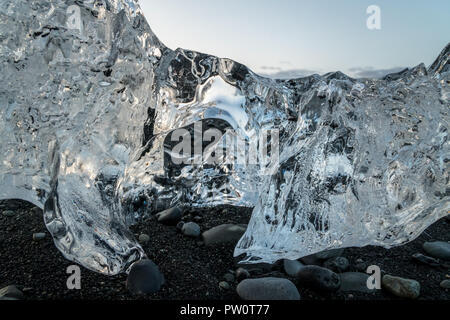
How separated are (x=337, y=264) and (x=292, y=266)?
35 centimetres

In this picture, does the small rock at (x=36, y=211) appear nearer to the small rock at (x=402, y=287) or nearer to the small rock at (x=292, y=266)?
the small rock at (x=292, y=266)

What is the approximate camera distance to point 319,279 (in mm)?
2467

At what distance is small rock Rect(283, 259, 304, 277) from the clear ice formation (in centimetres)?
6

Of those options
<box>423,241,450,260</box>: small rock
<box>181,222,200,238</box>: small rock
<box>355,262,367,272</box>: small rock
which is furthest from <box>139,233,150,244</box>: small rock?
<box>423,241,450,260</box>: small rock

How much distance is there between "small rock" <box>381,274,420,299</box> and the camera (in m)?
2.49

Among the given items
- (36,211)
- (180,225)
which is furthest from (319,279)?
(36,211)

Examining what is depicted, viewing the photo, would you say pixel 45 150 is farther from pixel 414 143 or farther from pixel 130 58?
pixel 414 143

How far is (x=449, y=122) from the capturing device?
2922 mm

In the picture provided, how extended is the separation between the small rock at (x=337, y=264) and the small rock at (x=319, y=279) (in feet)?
1.06

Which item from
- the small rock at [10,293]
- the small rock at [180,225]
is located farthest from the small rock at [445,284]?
the small rock at [10,293]

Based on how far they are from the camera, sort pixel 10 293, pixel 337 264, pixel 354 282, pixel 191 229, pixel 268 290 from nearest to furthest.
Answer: pixel 10 293 < pixel 268 290 < pixel 354 282 < pixel 337 264 < pixel 191 229

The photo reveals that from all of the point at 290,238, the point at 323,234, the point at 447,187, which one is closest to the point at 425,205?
the point at 447,187

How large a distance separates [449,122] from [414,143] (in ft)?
0.92

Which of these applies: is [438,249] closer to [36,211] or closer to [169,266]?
[169,266]
